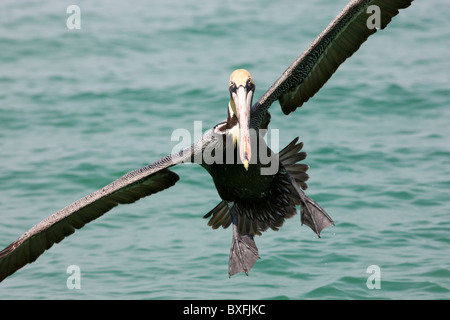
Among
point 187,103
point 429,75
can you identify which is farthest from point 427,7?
point 187,103

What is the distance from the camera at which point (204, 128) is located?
12.7 meters

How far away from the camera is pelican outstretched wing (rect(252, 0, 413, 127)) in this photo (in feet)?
23.7

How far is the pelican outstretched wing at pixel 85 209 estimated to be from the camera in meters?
7.32

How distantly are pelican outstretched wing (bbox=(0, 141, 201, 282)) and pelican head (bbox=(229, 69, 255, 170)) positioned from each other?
631 millimetres

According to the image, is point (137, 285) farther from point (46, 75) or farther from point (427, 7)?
point (427, 7)

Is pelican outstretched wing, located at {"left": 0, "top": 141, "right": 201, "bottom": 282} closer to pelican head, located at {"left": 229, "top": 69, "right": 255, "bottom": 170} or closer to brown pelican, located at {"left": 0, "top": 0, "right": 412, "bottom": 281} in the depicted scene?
brown pelican, located at {"left": 0, "top": 0, "right": 412, "bottom": 281}

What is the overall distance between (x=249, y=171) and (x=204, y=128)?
5573mm

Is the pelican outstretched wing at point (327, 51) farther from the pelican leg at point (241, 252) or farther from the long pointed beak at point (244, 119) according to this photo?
the pelican leg at point (241, 252)

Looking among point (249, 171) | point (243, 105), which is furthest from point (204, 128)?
point (243, 105)

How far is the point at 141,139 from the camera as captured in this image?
1282cm

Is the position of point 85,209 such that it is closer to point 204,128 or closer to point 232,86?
point 232,86

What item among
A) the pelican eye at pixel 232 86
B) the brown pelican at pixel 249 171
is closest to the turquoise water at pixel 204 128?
the brown pelican at pixel 249 171

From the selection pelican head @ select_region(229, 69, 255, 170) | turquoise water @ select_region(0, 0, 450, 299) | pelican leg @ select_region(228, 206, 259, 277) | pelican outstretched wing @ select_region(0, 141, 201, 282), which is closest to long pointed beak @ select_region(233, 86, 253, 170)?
pelican head @ select_region(229, 69, 255, 170)

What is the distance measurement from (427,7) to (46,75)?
Result: 24.2 feet
